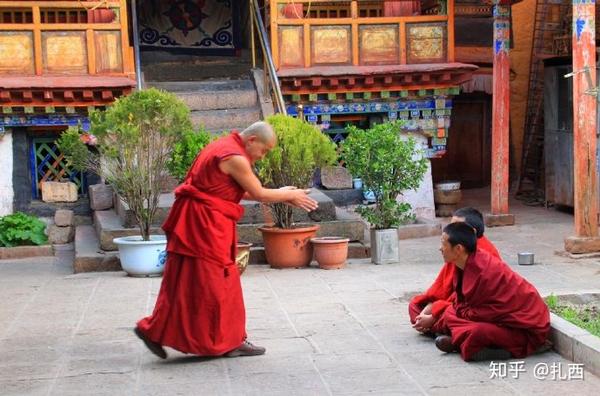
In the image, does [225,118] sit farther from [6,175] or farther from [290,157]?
[290,157]

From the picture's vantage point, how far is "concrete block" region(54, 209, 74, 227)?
40.0 ft

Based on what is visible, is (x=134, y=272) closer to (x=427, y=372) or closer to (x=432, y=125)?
(x=427, y=372)

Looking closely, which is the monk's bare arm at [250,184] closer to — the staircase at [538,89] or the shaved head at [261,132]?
the shaved head at [261,132]

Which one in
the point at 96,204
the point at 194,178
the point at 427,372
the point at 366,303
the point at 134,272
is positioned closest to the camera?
Answer: the point at 427,372

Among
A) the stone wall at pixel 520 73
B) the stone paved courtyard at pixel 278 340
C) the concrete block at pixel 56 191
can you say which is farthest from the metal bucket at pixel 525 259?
the stone wall at pixel 520 73

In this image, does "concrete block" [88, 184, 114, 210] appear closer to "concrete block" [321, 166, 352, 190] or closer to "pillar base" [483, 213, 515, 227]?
"concrete block" [321, 166, 352, 190]

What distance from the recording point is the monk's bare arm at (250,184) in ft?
20.2

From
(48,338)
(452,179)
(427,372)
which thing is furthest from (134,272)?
(452,179)

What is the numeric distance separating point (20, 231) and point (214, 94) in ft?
10.7

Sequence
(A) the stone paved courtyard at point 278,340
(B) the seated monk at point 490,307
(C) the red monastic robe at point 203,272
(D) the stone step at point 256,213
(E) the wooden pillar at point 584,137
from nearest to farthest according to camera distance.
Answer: (A) the stone paved courtyard at point 278,340
(B) the seated monk at point 490,307
(C) the red monastic robe at point 203,272
(E) the wooden pillar at point 584,137
(D) the stone step at point 256,213

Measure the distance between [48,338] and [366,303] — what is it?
254cm

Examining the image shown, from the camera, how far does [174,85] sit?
13586 mm

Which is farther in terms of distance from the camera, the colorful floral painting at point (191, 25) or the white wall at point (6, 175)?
the colorful floral painting at point (191, 25)

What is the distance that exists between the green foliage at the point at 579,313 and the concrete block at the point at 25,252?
6.26 m
